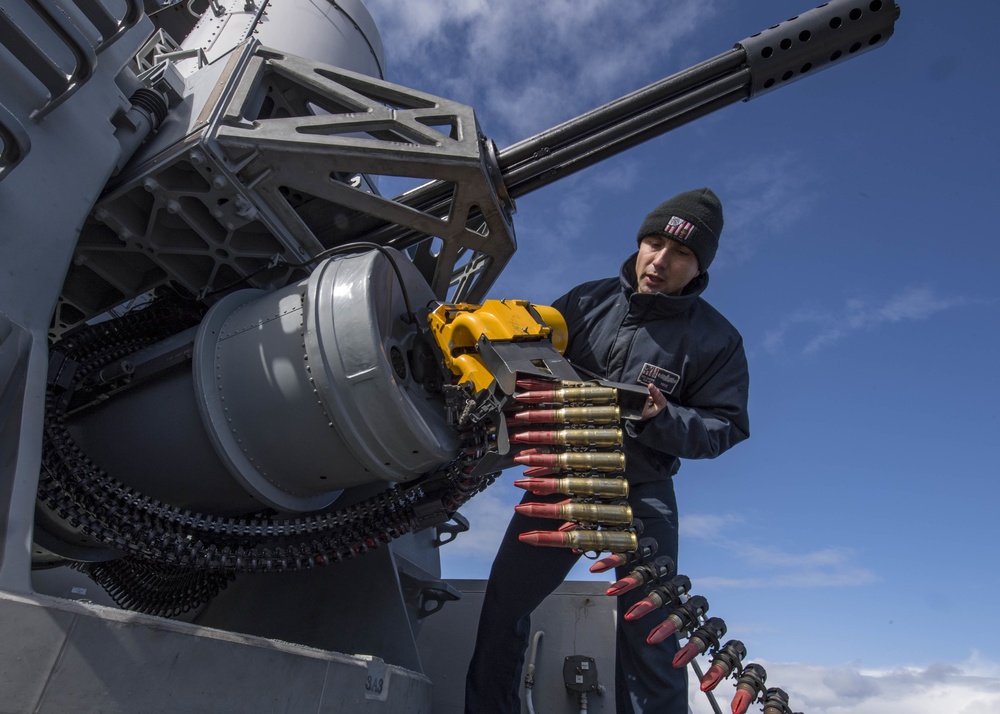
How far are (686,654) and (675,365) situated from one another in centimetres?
138

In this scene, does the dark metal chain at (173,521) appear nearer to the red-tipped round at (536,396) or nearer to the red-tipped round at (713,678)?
the red-tipped round at (536,396)

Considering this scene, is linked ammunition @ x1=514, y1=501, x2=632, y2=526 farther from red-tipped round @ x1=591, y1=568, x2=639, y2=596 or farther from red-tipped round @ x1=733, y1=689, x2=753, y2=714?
red-tipped round @ x1=733, y1=689, x2=753, y2=714

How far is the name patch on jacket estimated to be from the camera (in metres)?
3.72

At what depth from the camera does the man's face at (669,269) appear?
3.91m

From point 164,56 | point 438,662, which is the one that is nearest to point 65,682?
point 438,662

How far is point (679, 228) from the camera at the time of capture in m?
3.88

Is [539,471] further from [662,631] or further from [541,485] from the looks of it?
[662,631]

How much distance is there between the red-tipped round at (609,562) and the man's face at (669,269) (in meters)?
1.45

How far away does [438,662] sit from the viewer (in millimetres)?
5223

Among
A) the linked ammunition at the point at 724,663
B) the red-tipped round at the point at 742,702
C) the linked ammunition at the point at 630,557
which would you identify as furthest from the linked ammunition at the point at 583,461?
the red-tipped round at the point at 742,702

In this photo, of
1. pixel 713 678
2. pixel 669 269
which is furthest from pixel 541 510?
pixel 669 269

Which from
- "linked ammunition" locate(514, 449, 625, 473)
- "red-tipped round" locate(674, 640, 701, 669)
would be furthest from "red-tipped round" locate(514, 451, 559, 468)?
"red-tipped round" locate(674, 640, 701, 669)

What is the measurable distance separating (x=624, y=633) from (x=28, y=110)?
352 centimetres

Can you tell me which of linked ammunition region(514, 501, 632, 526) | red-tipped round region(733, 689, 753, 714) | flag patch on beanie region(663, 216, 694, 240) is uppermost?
flag patch on beanie region(663, 216, 694, 240)
